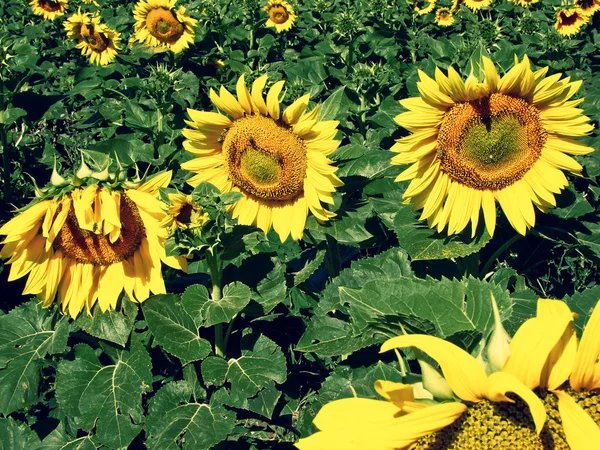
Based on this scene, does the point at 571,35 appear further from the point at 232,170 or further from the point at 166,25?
the point at 232,170

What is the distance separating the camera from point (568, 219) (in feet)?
8.25

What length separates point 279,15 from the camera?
7613 mm

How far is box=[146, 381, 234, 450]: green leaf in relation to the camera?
1.96m

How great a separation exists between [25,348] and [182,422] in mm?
Answer: 600

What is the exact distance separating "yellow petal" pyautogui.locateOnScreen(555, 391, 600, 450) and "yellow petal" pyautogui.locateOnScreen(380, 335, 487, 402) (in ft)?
0.33

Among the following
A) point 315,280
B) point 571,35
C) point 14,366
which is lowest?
point 14,366

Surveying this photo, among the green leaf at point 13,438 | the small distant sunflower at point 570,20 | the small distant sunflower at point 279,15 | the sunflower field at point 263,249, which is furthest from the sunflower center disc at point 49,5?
the green leaf at point 13,438

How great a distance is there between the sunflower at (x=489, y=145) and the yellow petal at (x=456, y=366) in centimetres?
130

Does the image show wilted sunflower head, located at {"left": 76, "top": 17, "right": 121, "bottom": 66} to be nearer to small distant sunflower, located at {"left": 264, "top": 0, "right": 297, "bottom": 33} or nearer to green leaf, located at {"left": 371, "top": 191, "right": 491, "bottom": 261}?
small distant sunflower, located at {"left": 264, "top": 0, "right": 297, "bottom": 33}

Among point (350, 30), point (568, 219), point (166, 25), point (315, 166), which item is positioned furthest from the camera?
point (166, 25)

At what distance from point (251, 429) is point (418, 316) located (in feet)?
4.99

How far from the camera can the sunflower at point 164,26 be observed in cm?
552

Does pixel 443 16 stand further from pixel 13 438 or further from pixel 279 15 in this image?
pixel 13 438

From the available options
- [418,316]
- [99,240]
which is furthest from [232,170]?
[418,316]
